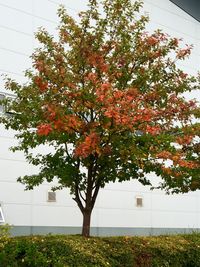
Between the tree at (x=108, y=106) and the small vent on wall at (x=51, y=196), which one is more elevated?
the tree at (x=108, y=106)

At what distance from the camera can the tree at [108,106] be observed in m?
13.9

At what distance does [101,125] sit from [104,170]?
60.1 inches

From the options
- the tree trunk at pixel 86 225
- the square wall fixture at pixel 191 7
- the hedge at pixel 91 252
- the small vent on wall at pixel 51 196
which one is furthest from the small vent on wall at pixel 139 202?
the tree trunk at pixel 86 225

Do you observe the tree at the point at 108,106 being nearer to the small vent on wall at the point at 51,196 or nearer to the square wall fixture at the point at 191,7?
the small vent on wall at the point at 51,196

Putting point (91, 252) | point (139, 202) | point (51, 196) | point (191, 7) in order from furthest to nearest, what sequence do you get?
point (191, 7), point (139, 202), point (51, 196), point (91, 252)

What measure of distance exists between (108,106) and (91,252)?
333 centimetres

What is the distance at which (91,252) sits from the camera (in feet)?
43.9

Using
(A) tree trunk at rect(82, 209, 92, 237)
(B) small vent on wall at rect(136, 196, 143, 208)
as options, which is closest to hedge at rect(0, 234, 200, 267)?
(A) tree trunk at rect(82, 209, 92, 237)

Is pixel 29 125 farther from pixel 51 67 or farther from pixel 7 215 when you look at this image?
pixel 7 215

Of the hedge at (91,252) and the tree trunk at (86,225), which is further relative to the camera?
the tree trunk at (86,225)

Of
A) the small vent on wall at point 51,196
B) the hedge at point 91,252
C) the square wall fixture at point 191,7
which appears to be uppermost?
the square wall fixture at point 191,7

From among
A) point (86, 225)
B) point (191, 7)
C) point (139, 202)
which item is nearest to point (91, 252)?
point (86, 225)

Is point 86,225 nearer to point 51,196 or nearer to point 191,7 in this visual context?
point 51,196

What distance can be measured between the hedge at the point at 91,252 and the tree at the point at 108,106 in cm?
153
